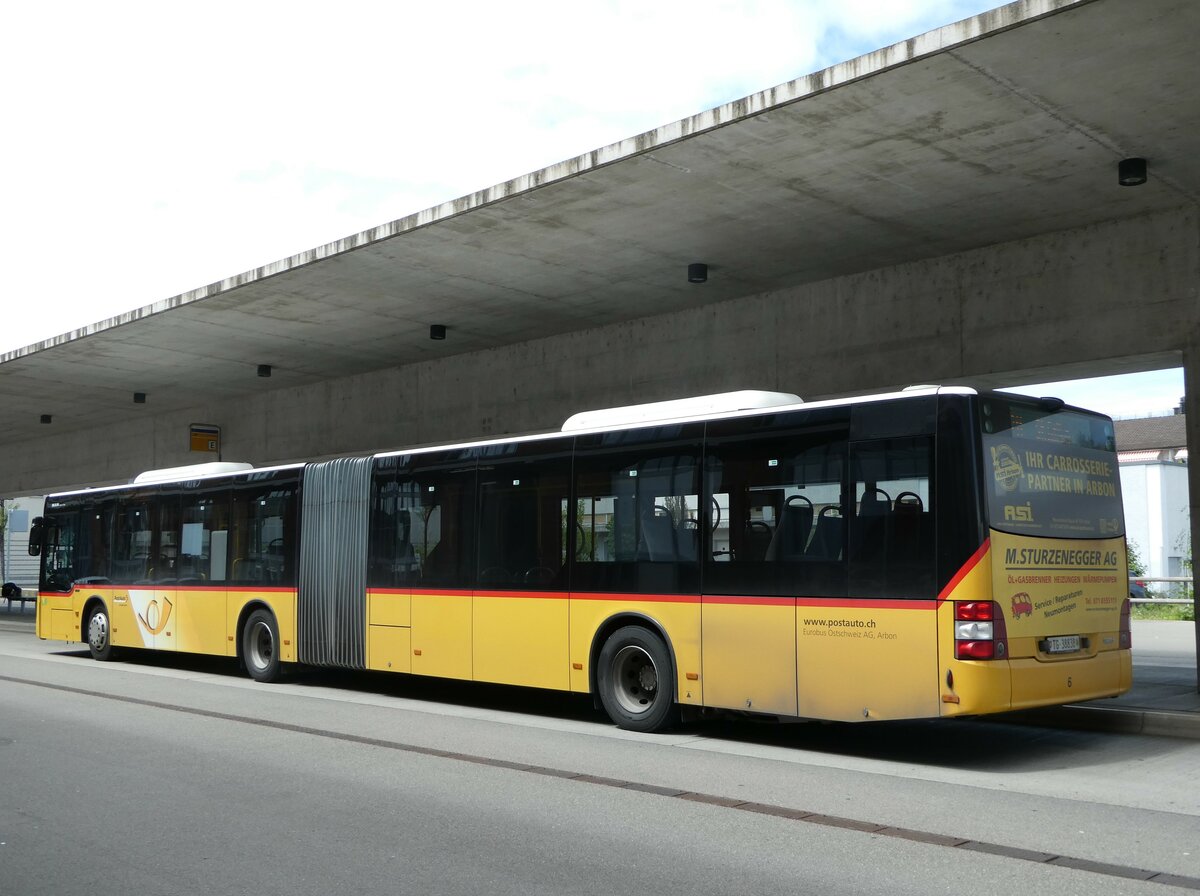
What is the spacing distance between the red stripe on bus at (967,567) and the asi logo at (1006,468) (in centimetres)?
56

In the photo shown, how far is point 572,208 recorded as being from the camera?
1411 centimetres

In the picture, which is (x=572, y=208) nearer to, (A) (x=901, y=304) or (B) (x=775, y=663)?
(A) (x=901, y=304)

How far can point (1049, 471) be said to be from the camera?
999 centimetres

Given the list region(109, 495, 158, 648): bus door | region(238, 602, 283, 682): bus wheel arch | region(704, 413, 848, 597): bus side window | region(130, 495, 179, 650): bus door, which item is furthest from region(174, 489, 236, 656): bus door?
region(704, 413, 848, 597): bus side window

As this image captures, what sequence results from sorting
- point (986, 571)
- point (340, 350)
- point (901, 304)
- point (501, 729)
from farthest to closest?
point (340, 350) → point (901, 304) → point (501, 729) → point (986, 571)

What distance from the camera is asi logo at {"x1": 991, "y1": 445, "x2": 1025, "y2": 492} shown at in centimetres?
951

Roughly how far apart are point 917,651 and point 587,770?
269cm

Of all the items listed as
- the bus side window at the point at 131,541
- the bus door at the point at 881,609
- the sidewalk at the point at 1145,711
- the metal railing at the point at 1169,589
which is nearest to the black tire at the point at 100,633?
the bus side window at the point at 131,541

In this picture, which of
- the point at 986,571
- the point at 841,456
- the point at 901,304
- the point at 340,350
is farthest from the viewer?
the point at 340,350

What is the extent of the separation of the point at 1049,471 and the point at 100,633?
1617cm

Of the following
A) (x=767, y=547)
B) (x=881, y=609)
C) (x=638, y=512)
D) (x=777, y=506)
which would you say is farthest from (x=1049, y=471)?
(x=638, y=512)

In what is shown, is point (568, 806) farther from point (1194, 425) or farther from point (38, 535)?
point (38, 535)

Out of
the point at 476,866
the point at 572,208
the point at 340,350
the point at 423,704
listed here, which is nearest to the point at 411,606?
the point at 423,704

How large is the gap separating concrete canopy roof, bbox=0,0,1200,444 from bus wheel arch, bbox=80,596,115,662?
4.83 meters
